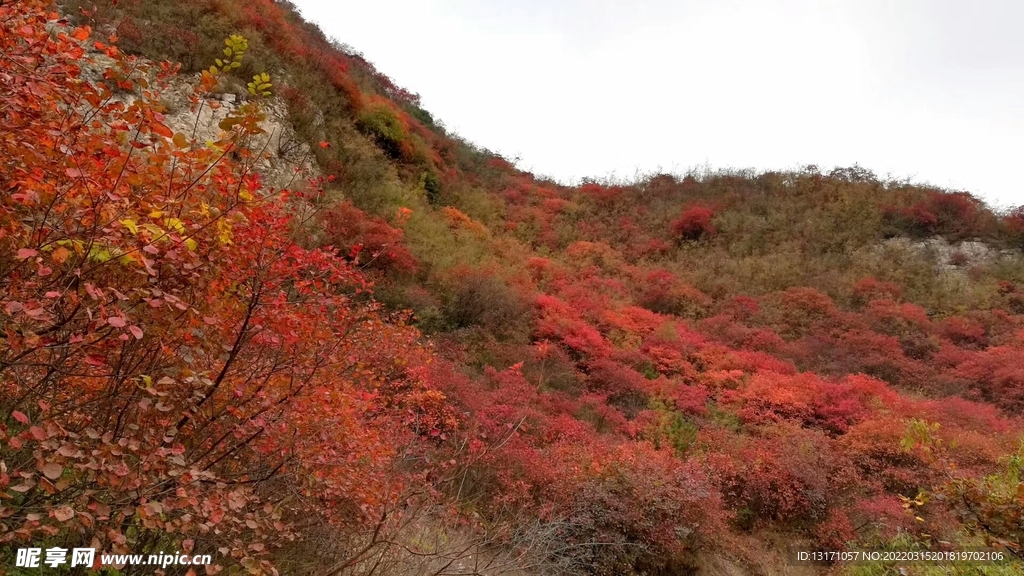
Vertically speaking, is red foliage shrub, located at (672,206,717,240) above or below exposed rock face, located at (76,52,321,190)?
above

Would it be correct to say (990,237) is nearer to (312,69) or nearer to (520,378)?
(520,378)

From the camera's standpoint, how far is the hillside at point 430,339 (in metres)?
2.23

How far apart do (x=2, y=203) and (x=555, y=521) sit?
5.76 m

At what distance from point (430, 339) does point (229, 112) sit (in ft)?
19.7

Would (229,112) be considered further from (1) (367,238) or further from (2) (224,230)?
(2) (224,230)

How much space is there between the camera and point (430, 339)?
11.1 meters

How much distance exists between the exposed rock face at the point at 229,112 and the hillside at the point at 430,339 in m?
0.12

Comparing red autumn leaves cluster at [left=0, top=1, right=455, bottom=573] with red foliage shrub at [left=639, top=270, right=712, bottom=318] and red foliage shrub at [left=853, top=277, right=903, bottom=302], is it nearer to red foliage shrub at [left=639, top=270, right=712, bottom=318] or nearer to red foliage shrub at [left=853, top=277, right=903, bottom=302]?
red foliage shrub at [left=639, top=270, right=712, bottom=318]

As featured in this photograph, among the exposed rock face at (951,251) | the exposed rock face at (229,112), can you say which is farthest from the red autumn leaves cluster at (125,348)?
the exposed rock face at (951,251)

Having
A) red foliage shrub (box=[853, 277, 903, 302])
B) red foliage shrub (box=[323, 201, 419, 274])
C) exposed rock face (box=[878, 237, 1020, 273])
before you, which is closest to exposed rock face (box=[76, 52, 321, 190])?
red foliage shrub (box=[323, 201, 419, 274])

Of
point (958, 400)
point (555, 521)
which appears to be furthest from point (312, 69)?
point (958, 400)

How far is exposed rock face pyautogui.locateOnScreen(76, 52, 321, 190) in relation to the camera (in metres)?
10.2

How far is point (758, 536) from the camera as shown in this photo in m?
8.07

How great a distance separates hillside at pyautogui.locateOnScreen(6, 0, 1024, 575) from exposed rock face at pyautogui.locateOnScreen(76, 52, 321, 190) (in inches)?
4.6
